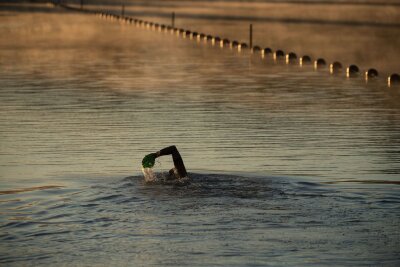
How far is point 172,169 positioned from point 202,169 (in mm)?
951

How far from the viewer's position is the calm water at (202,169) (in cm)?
1227

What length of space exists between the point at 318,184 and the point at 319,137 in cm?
493

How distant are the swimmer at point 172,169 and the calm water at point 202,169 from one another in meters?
0.22

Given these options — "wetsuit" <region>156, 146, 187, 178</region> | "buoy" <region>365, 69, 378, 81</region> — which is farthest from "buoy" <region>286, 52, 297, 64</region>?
"wetsuit" <region>156, 146, 187, 178</region>

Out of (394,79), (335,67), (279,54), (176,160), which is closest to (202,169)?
(176,160)

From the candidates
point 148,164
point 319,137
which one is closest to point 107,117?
point 319,137

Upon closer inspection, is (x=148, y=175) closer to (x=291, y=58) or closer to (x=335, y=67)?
(x=335, y=67)

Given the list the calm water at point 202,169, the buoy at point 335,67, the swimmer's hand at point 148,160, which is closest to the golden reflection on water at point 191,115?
the calm water at point 202,169

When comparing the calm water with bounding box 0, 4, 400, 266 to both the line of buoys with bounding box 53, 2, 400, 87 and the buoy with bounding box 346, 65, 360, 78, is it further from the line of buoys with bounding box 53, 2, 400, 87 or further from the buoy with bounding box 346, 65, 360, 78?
the buoy with bounding box 346, 65, 360, 78

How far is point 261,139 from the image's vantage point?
2012 cm

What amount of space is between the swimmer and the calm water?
222 mm

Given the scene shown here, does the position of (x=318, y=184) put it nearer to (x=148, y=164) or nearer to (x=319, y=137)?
(x=148, y=164)

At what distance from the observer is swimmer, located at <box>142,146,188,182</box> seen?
1546cm

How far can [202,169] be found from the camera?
55.7 ft
